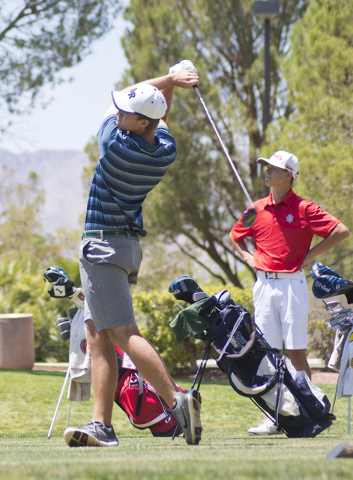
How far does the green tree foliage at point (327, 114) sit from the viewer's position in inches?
340

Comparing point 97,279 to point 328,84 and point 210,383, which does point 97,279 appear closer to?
point 210,383

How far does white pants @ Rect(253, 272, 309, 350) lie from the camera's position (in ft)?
14.4

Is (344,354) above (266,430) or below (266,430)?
above

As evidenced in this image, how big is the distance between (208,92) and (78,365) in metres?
10.9

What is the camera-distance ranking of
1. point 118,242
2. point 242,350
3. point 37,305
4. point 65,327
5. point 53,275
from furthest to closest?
point 37,305 → point 65,327 → point 53,275 → point 242,350 → point 118,242

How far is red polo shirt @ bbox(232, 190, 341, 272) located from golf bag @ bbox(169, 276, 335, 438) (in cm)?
92

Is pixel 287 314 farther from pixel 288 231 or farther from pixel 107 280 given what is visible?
pixel 107 280

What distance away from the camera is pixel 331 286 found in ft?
13.6

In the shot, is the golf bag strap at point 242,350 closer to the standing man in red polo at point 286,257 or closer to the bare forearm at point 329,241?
the standing man in red polo at point 286,257

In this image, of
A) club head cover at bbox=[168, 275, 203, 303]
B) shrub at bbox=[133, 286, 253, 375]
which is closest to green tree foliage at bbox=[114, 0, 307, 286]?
shrub at bbox=[133, 286, 253, 375]

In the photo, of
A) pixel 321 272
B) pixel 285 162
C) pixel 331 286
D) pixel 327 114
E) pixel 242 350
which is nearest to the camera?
pixel 242 350

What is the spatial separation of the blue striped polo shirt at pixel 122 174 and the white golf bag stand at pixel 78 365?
5.31ft

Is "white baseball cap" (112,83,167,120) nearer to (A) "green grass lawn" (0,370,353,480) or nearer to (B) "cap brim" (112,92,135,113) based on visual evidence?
(B) "cap brim" (112,92,135,113)

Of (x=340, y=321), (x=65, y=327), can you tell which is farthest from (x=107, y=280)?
(x=65, y=327)
